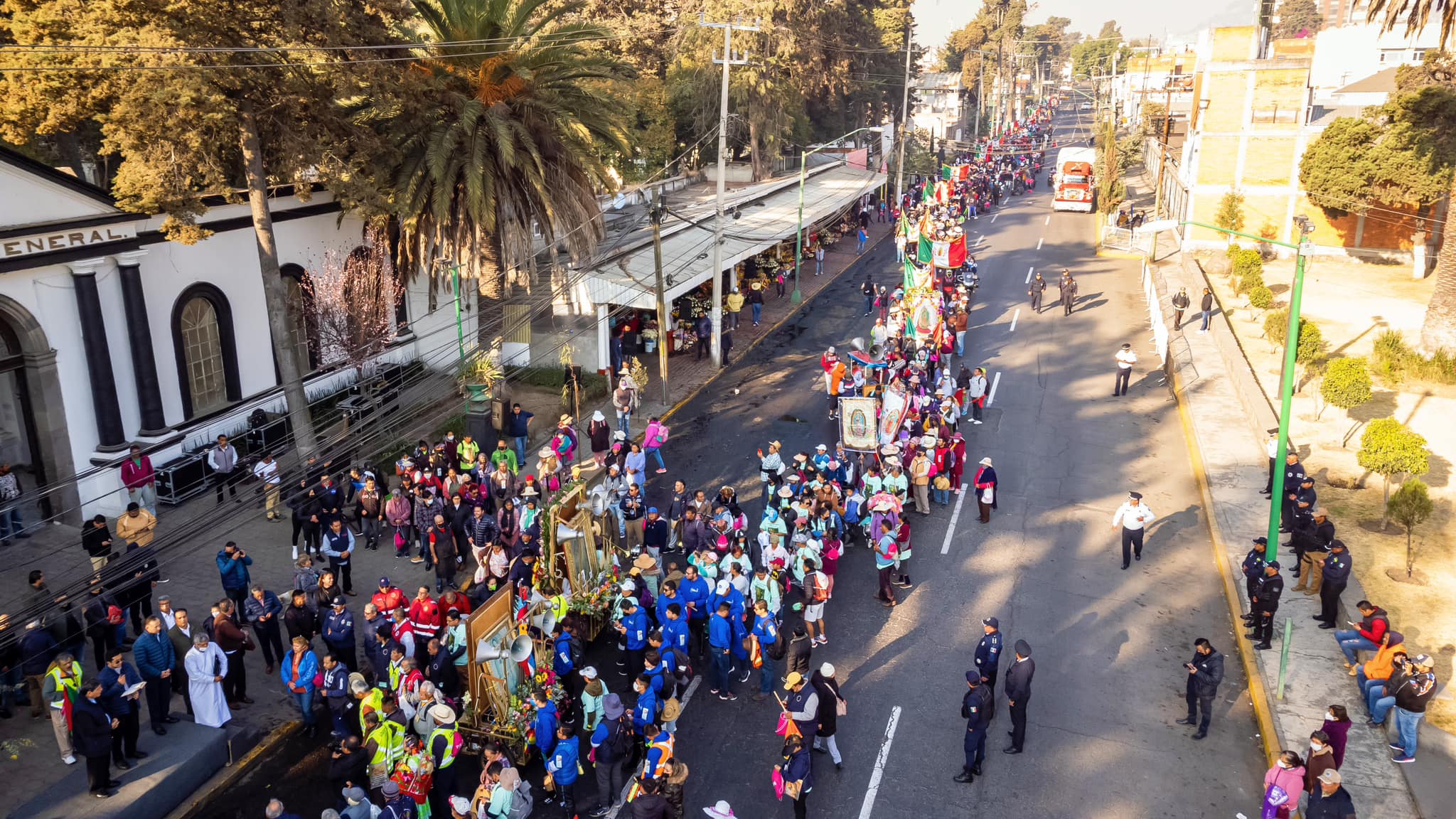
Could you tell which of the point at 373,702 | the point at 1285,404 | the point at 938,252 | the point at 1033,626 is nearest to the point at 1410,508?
the point at 1285,404

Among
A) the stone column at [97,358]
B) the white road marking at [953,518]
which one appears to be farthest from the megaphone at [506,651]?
the stone column at [97,358]

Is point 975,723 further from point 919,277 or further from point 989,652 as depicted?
point 919,277

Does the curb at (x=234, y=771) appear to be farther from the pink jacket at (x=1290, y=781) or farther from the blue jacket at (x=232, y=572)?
the pink jacket at (x=1290, y=781)

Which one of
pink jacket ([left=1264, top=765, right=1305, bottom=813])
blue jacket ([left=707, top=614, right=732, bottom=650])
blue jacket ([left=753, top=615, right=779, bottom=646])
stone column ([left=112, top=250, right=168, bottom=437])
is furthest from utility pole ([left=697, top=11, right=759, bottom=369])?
pink jacket ([left=1264, top=765, right=1305, bottom=813])

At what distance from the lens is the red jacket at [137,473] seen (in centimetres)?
1659

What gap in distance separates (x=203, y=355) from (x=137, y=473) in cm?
485

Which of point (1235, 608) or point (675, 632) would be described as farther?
point (1235, 608)

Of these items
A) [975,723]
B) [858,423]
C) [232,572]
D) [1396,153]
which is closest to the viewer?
[975,723]

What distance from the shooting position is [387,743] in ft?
33.1

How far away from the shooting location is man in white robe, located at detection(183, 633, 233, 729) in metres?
11.5

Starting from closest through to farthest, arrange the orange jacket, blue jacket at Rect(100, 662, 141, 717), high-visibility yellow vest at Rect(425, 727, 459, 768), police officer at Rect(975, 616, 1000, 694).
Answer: high-visibility yellow vest at Rect(425, 727, 459, 768) < blue jacket at Rect(100, 662, 141, 717) < police officer at Rect(975, 616, 1000, 694) < the orange jacket

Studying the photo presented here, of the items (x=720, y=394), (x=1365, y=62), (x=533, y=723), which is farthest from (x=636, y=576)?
(x=1365, y=62)

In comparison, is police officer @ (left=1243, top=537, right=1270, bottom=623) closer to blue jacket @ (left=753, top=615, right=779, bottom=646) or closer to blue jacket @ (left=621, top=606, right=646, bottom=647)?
blue jacket @ (left=753, top=615, right=779, bottom=646)

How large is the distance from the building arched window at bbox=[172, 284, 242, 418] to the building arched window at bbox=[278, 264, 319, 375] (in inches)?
58.0
